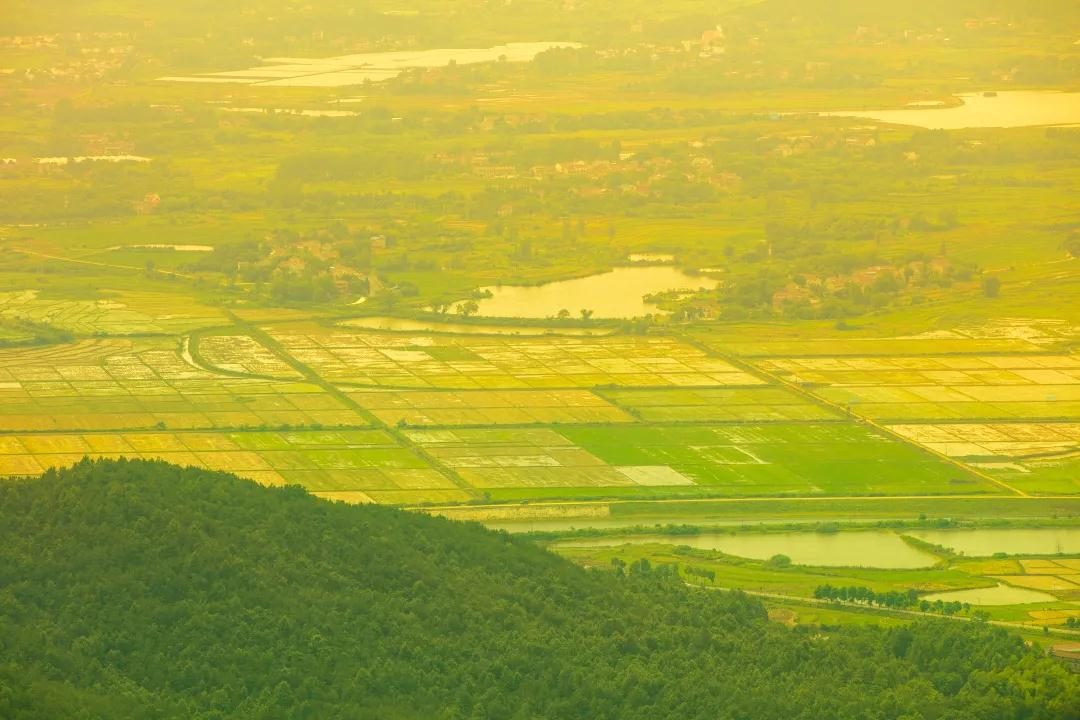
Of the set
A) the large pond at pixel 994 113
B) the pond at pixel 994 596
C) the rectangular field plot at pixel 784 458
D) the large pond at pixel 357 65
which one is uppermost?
the large pond at pixel 357 65

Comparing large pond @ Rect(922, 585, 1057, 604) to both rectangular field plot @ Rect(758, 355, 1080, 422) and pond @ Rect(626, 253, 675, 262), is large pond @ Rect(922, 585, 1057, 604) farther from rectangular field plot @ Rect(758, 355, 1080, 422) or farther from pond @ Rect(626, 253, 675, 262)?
pond @ Rect(626, 253, 675, 262)

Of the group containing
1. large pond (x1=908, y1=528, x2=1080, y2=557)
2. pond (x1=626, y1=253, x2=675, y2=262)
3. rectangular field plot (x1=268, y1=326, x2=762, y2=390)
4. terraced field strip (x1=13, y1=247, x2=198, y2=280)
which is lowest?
large pond (x1=908, y1=528, x2=1080, y2=557)

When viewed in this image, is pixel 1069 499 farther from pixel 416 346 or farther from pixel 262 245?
pixel 262 245

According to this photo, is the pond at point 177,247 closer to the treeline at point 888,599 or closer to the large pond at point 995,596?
the treeline at point 888,599

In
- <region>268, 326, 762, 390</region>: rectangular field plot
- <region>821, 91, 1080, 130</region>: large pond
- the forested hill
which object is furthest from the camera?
<region>821, 91, 1080, 130</region>: large pond

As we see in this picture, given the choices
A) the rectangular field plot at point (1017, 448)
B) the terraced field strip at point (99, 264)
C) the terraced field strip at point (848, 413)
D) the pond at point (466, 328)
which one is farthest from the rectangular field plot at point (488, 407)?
the terraced field strip at point (99, 264)

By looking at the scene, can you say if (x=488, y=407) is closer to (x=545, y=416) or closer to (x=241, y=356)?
(x=545, y=416)

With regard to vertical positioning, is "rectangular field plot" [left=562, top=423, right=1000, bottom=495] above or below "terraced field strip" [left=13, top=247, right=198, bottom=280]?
below

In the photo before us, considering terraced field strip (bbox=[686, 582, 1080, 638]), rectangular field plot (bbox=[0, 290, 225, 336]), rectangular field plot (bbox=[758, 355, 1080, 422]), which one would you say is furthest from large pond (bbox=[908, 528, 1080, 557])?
rectangular field plot (bbox=[0, 290, 225, 336])
